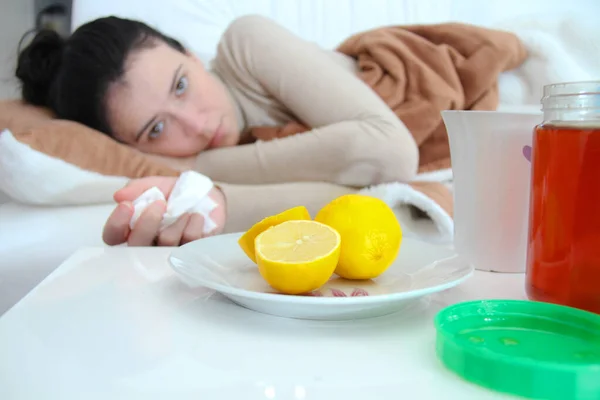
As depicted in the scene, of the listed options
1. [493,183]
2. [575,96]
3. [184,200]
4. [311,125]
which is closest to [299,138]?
[311,125]

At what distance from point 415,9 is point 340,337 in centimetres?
146

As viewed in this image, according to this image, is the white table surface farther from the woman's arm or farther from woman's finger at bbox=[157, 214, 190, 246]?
the woman's arm

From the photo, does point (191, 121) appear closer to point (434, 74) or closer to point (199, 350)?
point (434, 74)

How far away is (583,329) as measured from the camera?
1.02ft

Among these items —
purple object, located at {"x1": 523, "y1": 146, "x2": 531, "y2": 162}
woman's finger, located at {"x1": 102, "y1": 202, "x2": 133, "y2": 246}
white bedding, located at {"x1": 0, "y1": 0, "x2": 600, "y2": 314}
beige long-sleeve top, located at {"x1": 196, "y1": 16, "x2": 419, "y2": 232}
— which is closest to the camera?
purple object, located at {"x1": 523, "y1": 146, "x2": 531, "y2": 162}

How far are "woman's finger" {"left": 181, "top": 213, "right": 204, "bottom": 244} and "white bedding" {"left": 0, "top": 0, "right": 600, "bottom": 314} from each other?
0.16m

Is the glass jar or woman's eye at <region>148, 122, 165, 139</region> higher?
the glass jar

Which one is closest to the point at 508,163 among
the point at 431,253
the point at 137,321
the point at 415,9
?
the point at 431,253

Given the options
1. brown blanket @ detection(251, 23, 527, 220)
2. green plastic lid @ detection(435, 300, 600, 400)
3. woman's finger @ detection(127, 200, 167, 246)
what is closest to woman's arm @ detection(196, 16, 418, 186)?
brown blanket @ detection(251, 23, 527, 220)

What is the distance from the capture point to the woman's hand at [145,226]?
0.63 m

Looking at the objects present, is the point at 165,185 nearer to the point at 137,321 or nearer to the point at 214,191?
the point at 214,191

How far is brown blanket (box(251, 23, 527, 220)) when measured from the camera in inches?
46.3

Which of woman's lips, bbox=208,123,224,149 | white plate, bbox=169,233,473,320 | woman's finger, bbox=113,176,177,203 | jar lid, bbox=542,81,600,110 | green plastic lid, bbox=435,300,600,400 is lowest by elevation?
woman's lips, bbox=208,123,224,149

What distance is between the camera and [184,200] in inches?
27.5
